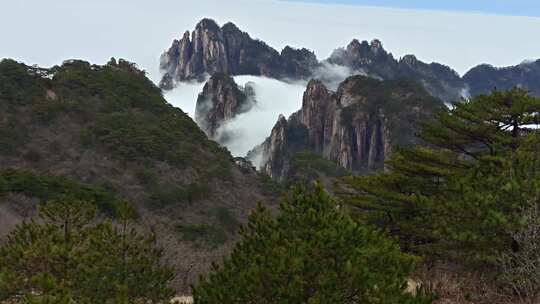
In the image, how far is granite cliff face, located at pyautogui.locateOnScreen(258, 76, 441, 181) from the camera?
10950 cm

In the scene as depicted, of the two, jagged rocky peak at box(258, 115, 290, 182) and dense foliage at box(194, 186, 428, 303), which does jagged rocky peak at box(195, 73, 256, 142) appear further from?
dense foliage at box(194, 186, 428, 303)

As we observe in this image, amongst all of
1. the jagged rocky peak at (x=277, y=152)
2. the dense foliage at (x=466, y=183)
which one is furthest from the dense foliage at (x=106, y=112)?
the jagged rocky peak at (x=277, y=152)

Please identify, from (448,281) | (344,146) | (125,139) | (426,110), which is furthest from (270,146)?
(448,281)

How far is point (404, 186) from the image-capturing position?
2328 centimetres

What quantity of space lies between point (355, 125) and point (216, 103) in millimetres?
50471

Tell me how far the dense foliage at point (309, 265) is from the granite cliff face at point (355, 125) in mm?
97572

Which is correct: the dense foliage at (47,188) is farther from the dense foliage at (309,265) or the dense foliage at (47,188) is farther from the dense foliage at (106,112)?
the dense foliage at (309,265)

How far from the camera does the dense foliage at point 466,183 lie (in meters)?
14.4

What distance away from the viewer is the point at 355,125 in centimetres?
11569

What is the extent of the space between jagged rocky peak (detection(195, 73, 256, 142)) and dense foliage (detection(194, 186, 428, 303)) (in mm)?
141407

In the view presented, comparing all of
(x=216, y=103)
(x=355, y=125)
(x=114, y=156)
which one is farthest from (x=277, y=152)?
(x=114, y=156)

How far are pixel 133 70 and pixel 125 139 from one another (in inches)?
879

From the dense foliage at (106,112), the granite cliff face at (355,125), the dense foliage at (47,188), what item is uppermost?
the granite cliff face at (355,125)

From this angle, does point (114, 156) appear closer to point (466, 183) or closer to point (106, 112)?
point (106, 112)
